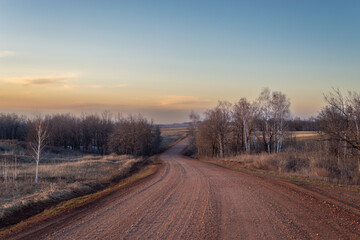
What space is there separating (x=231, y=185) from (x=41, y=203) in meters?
9.04

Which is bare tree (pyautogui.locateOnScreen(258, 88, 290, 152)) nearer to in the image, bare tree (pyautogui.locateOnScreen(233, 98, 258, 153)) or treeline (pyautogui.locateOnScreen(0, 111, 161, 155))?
bare tree (pyautogui.locateOnScreen(233, 98, 258, 153))

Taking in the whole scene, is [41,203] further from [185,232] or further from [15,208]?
[185,232]

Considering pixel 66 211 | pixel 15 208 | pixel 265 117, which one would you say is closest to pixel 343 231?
pixel 66 211

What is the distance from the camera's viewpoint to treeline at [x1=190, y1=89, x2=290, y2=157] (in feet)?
124

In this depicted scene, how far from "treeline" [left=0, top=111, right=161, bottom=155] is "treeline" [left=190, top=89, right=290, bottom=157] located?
57.5 feet

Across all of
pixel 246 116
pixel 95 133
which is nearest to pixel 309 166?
pixel 246 116

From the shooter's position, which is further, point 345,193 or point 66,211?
point 345,193

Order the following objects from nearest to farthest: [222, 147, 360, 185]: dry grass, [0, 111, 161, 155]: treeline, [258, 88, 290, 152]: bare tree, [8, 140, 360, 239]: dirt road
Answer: [8, 140, 360, 239]: dirt road
[222, 147, 360, 185]: dry grass
[258, 88, 290, 152]: bare tree
[0, 111, 161, 155]: treeline

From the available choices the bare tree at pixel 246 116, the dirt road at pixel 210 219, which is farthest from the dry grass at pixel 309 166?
the bare tree at pixel 246 116

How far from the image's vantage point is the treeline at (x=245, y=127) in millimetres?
37938

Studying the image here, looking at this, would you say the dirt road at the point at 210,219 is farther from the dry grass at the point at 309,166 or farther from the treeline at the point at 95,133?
the treeline at the point at 95,133

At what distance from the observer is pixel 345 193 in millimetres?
10336

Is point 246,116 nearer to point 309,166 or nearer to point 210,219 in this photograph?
point 309,166

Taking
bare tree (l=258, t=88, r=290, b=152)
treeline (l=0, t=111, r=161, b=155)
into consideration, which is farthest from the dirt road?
treeline (l=0, t=111, r=161, b=155)
